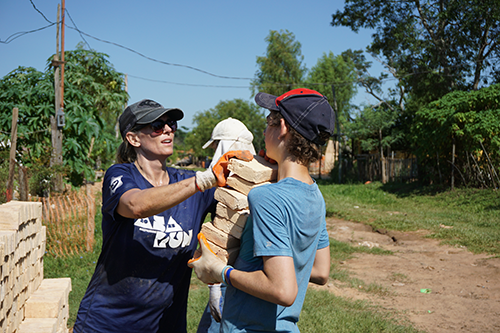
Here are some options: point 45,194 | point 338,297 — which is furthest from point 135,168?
point 45,194

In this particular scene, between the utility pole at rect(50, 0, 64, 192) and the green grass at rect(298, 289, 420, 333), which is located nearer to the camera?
the green grass at rect(298, 289, 420, 333)

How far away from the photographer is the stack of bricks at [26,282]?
2890mm

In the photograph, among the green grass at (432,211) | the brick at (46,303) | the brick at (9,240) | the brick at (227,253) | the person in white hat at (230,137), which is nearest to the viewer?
the brick at (227,253)

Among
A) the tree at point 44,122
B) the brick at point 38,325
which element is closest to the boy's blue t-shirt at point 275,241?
the brick at point 38,325

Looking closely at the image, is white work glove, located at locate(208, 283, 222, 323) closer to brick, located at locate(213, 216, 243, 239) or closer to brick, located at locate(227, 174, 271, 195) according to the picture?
brick, located at locate(213, 216, 243, 239)

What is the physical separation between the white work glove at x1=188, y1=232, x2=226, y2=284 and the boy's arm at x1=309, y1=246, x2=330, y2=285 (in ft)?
1.77

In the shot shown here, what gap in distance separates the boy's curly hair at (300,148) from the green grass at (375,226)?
341 cm

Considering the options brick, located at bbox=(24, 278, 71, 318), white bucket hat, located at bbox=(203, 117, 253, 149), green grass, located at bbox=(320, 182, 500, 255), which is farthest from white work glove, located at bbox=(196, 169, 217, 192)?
green grass, located at bbox=(320, 182, 500, 255)

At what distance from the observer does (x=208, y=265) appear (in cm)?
188

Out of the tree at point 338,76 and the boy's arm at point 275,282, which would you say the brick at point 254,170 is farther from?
the tree at point 338,76

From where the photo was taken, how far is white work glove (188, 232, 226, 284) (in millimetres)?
1834

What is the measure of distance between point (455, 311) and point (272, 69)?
123 feet

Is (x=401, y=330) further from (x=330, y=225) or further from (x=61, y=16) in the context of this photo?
(x=61, y=16)

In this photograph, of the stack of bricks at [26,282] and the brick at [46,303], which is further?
the brick at [46,303]
